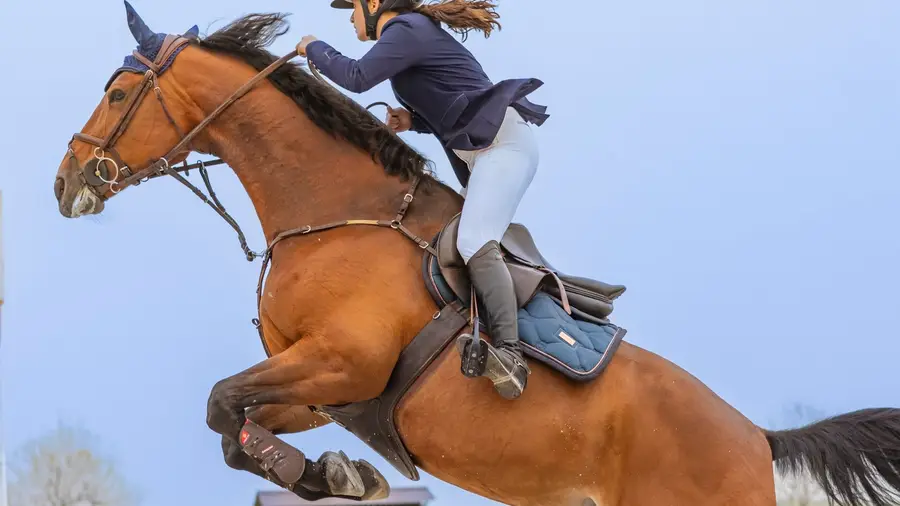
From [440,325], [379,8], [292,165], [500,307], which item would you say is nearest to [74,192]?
[292,165]

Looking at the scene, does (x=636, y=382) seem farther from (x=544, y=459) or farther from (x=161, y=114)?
(x=161, y=114)

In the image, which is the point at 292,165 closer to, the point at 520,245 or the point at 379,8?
the point at 379,8

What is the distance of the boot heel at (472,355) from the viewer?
249cm

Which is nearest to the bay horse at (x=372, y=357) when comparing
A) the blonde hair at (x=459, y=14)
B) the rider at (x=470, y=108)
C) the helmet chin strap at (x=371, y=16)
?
the rider at (x=470, y=108)

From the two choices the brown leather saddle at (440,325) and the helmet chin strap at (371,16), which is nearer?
the brown leather saddle at (440,325)

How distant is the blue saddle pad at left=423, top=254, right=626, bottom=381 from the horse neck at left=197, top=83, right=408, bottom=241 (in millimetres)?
285

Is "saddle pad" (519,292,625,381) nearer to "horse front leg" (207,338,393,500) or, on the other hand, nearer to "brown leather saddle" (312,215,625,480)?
"brown leather saddle" (312,215,625,480)

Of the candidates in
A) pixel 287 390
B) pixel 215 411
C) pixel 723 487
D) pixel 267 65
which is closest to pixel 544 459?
pixel 723 487

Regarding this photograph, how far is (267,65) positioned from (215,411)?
1.00 metres

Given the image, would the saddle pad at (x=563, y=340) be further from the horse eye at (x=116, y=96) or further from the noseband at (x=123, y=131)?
the horse eye at (x=116, y=96)

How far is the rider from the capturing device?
264 centimetres

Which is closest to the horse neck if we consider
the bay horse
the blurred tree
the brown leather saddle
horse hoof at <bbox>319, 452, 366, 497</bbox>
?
the bay horse

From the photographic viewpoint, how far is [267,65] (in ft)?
9.70

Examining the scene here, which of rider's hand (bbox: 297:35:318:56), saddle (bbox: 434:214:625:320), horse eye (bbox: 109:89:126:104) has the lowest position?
saddle (bbox: 434:214:625:320)
